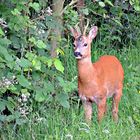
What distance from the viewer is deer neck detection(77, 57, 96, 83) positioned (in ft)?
24.0

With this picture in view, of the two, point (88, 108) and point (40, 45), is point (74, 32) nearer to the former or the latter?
point (88, 108)

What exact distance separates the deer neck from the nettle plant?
0.45 m

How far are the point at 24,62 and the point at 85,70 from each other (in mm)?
1352

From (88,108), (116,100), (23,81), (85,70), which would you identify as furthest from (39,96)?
(116,100)

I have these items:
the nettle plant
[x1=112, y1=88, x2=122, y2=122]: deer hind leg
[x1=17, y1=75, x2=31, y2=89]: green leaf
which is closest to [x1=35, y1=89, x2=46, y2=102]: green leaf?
the nettle plant

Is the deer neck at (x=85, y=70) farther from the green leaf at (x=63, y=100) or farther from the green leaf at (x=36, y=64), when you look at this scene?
the green leaf at (x=36, y=64)

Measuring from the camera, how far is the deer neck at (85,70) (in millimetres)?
7306

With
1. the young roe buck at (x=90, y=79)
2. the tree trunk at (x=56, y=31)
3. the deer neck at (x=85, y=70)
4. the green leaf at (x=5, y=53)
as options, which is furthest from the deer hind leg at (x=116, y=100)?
the green leaf at (x=5, y=53)

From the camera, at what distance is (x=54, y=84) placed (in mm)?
6781

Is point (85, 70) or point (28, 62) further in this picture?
point (85, 70)

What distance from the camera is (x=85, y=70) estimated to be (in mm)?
7344

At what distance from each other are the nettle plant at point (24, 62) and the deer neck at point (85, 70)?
0.45m

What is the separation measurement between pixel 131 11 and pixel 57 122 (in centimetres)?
424

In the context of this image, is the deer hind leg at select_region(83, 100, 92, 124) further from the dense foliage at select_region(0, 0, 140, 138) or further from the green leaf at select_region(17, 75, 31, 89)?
the green leaf at select_region(17, 75, 31, 89)
